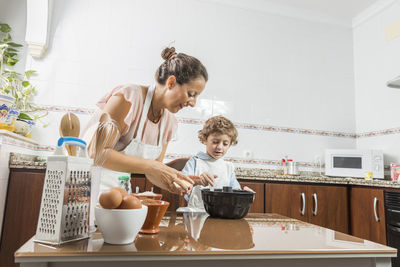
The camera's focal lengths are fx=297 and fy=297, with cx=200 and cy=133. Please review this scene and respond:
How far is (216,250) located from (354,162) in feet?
9.02

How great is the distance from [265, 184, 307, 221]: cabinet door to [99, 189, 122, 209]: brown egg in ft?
6.26

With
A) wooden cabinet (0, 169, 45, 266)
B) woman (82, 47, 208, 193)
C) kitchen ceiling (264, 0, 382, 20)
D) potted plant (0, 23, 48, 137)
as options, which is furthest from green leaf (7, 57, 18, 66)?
kitchen ceiling (264, 0, 382, 20)

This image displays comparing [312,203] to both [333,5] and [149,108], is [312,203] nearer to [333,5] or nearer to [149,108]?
[149,108]

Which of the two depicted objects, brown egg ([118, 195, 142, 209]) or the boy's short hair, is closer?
brown egg ([118, 195, 142, 209])

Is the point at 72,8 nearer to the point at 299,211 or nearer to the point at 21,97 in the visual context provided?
the point at 21,97

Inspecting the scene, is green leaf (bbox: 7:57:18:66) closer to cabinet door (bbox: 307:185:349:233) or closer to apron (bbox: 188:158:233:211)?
apron (bbox: 188:158:233:211)

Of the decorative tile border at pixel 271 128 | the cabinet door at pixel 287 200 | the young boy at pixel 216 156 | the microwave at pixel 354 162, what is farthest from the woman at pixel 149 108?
the microwave at pixel 354 162

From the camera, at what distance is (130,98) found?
1.50 meters

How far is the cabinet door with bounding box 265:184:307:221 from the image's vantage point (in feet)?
7.71

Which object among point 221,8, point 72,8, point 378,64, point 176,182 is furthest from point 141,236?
point 378,64

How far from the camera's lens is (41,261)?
0.51 meters

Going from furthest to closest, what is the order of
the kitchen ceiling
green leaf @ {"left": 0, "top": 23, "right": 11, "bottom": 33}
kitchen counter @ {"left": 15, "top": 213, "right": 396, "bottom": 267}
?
the kitchen ceiling → green leaf @ {"left": 0, "top": 23, "right": 11, "bottom": 33} → kitchen counter @ {"left": 15, "top": 213, "right": 396, "bottom": 267}

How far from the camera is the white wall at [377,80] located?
291 centimetres

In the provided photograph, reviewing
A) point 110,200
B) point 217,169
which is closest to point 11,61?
point 217,169
